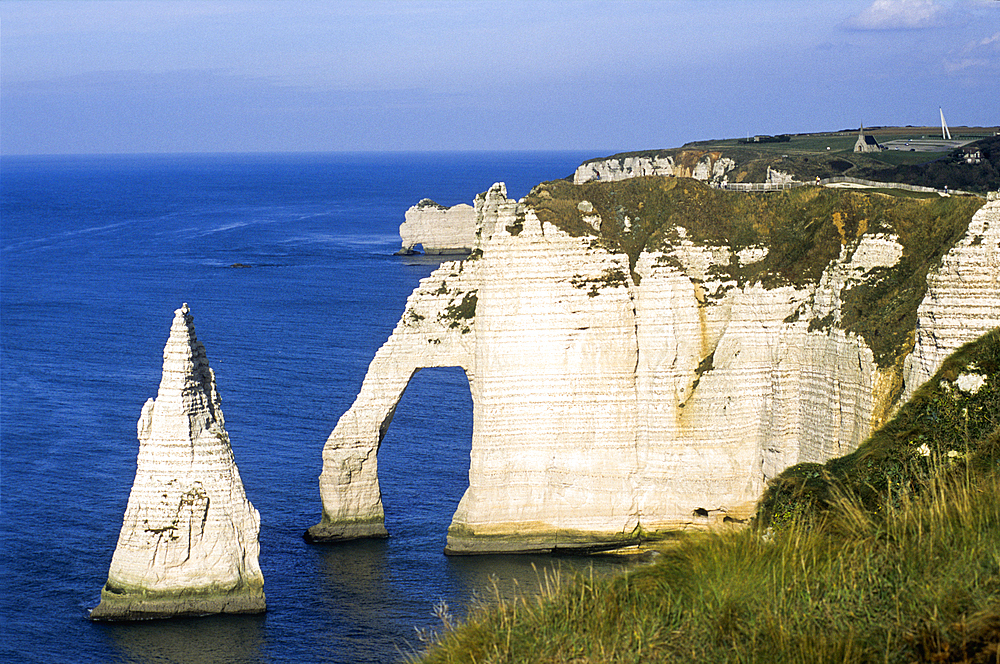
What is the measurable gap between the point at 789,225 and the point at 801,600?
2772 centimetres

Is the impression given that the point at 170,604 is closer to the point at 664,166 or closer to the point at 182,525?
the point at 182,525

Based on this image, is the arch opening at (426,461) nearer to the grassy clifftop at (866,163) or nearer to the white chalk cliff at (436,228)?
the grassy clifftop at (866,163)

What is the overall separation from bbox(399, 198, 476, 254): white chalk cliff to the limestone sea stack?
9608 centimetres

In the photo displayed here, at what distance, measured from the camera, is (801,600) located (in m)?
13.7

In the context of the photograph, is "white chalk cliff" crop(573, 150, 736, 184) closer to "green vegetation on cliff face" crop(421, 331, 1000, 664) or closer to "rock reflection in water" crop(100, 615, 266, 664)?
"rock reflection in water" crop(100, 615, 266, 664)

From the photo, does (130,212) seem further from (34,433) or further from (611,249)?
(611,249)

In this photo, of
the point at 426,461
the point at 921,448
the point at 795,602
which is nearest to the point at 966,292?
the point at 921,448

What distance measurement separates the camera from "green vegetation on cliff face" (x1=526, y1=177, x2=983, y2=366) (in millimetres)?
36250

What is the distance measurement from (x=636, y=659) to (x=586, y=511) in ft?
85.3

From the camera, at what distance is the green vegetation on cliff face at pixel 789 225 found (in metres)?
36.2

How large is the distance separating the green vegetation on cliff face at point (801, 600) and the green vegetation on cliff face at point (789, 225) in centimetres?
2035

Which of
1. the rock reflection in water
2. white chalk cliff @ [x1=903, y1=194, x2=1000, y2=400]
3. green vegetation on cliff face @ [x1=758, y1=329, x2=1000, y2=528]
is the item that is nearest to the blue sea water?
the rock reflection in water

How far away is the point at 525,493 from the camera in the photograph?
130 feet

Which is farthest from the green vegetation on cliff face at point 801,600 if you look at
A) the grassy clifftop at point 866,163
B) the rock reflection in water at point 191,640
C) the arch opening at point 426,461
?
the grassy clifftop at point 866,163
